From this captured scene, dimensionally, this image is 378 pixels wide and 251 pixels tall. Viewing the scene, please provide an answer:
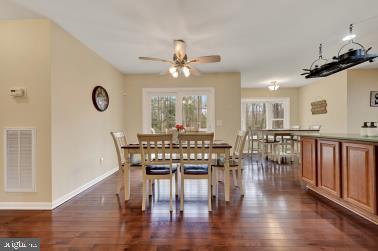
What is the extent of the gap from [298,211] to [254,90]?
615cm

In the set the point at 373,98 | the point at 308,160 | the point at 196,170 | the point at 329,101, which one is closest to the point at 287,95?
the point at 329,101

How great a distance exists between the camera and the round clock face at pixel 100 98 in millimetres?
4062

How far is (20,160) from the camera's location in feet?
9.38

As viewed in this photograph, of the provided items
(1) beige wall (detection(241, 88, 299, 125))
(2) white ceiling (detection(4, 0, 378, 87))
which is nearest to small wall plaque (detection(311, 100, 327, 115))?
(1) beige wall (detection(241, 88, 299, 125))

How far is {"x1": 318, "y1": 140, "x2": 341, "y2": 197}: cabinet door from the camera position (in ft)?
8.93

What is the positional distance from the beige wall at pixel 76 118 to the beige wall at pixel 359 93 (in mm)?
5938

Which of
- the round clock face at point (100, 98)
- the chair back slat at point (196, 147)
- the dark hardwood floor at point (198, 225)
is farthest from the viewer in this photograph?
the round clock face at point (100, 98)

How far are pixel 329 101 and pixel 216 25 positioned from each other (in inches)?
201

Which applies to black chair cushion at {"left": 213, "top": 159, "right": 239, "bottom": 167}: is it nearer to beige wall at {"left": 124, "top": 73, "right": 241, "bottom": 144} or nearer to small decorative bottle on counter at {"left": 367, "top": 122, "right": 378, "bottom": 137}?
small decorative bottle on counter at {"left": 367, "top": 122, "right": 378, "bottom": 137}

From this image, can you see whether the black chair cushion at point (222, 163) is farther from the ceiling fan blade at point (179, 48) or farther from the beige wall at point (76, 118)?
the beige wall at point (76, 118)

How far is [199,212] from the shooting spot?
8.80 ft

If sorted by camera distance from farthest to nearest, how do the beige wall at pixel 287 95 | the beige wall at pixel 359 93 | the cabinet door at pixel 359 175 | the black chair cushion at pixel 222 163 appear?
the beige wall at pixel 287 95 < the beige wall at pixel 359 93 < the black chair cushion at pixel 222 163 < the cabinet door at pixel 359 175

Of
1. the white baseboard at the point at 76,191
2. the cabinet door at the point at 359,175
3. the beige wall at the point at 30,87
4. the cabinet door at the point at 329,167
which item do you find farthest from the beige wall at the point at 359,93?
the beige wall at the point at 30,87

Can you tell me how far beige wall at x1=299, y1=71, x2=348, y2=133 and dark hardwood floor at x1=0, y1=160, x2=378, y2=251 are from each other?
145 inches
